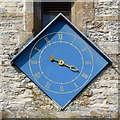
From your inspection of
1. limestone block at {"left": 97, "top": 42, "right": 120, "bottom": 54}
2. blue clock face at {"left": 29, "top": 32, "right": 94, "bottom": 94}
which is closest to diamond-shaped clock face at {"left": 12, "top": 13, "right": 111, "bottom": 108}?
blue clock face at {"left": 29, "top": 32, "right": 94, "bottom": 94}

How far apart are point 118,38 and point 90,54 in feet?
1.40

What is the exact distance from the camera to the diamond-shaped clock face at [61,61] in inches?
299

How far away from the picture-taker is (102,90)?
301 inches

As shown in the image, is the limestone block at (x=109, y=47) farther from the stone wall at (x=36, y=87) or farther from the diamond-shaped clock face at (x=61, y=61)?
the diamond-shaped clock face at (x=61, y=61)

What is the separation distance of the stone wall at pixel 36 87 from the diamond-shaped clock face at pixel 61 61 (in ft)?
0.29

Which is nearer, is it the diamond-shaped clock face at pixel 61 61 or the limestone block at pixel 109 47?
the diamond-shaped clock face at pixel 61 61

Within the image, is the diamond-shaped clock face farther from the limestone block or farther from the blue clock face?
the limestone block

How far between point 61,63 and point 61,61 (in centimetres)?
2

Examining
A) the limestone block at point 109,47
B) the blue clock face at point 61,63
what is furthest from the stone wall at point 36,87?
the blue clock face at point 61,63

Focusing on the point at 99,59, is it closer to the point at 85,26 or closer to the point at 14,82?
the point at 85,26

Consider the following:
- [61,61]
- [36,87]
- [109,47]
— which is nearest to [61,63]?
[61,61]

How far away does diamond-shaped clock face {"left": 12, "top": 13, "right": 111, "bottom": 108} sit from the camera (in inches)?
299

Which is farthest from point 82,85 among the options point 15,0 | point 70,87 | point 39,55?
point 15,0

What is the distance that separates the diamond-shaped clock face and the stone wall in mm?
89
